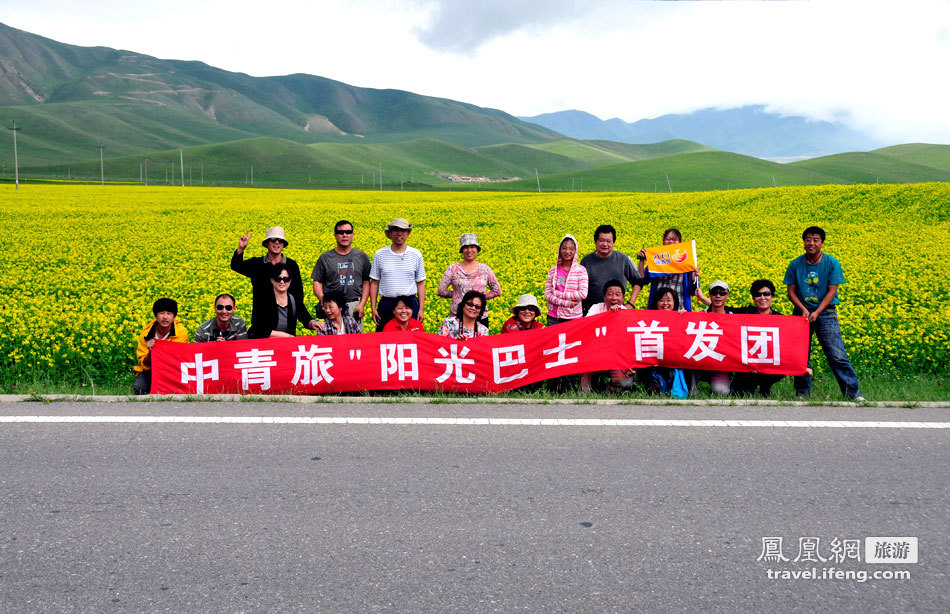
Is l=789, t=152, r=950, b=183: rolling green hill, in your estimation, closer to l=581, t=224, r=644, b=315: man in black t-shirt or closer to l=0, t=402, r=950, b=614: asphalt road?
l=581, t=224, r=644, b=315: man in black t-shirt

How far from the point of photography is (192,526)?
4770 mm

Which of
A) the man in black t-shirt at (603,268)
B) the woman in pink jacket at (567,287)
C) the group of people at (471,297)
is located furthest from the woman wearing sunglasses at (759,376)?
the woman in pink jacket at (567,287)

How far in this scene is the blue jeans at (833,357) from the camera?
8.42m

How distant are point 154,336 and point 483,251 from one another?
13.9 m

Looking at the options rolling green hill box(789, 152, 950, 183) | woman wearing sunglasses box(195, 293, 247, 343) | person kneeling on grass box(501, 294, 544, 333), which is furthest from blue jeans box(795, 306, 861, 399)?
rolling green hill box(789, 152, 950, 183)

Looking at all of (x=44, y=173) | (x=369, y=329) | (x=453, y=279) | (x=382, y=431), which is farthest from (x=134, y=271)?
(x=44, y=173)

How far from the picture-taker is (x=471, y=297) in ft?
28.6

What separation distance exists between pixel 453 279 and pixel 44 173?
167 m

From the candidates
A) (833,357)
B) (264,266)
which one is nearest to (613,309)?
(833,357)

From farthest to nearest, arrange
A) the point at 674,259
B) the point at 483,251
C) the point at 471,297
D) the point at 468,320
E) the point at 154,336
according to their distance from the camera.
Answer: the point at 483,251, the point at 674,259, the point at 154,336, the point at 468,320, the point at 471,297

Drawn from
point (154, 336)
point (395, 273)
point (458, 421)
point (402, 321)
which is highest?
point (395, 273)

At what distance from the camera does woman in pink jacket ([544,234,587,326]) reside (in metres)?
9.15

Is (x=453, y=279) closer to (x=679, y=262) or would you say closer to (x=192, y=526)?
(x=679, y=262)

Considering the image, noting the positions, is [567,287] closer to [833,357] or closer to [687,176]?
[833,357]
